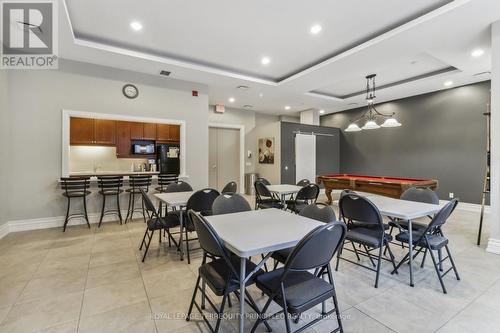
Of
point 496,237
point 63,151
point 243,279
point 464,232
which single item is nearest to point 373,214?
point 243,279

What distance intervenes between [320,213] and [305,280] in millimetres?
730

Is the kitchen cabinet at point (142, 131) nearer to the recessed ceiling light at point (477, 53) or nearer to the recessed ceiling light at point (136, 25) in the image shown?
the recessed ceiling light at point (136, 25)

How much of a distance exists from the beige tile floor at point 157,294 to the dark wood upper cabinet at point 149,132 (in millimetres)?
Result: 3138

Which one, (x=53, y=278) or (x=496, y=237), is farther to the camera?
(x=496, y=237)

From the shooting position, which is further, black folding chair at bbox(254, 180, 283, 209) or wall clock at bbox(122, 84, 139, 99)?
wall clock at bbox(122, 84, 139, 99)

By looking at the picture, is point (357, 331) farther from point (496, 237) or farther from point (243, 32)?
point (243, 32)

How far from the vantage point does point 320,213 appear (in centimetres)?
228

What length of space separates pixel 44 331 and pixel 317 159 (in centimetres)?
800

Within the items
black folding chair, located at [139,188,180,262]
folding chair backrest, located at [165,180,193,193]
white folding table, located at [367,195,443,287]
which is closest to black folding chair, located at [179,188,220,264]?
black folding chair, located at [139,188,180,262]

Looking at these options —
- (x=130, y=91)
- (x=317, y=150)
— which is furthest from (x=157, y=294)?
(x=317, y=150)

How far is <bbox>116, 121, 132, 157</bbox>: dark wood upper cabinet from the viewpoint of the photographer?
5.70 m

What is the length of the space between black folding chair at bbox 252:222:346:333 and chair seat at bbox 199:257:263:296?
153 millimetres

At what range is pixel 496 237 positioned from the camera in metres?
3.32

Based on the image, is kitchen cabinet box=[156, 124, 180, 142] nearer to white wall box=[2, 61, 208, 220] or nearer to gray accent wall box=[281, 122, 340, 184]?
white wall box=[2, 61, 208, 220]
